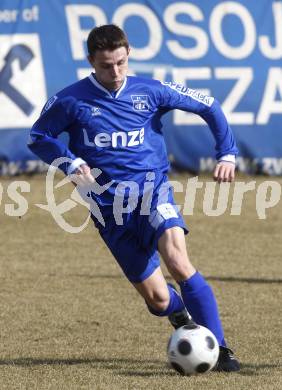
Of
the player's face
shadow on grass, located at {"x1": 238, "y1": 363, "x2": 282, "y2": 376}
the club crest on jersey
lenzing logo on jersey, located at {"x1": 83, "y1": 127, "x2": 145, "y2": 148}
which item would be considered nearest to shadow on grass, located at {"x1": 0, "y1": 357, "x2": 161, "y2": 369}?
shadow on grass, located at {"x1": 238, "y1": 363, "x2": 282, "y2": 376}

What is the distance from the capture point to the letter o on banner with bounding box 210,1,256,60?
1656cm

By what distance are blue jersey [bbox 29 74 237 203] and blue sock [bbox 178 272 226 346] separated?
0.73 m

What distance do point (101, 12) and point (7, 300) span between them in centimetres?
868

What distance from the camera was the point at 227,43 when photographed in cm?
1656

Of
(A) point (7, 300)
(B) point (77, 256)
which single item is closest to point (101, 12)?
(B) point (77, 256)

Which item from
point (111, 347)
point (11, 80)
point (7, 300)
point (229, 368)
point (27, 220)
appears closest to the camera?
point (229, 368)

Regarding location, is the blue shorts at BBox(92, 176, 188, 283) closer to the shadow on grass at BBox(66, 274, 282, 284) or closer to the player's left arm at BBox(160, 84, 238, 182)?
the player's left arm at BBox(160, 84, 238, 182)

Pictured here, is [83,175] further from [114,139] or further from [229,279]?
[229,279]

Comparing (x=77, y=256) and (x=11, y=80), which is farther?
(x=11, y=80)

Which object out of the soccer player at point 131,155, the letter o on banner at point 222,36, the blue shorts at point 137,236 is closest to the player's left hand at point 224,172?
the soccer player at point 131,155

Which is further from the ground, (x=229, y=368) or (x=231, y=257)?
(x=229, y=368)

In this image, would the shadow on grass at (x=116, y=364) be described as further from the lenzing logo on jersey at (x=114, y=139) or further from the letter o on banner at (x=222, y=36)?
the letter o on banner at (x=222, y=36)

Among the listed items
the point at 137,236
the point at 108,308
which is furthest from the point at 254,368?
the point at 108,308

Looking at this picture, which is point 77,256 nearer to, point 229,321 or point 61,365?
point 229,321
